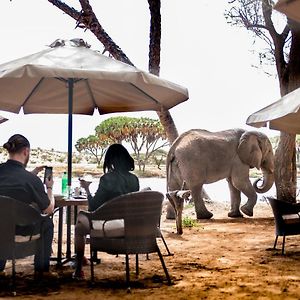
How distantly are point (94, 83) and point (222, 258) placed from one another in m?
2.36

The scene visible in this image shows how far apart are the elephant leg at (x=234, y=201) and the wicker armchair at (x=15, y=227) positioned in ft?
21.8

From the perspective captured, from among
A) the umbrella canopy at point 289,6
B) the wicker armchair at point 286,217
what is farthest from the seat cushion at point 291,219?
the umbrella canopy at point 289,6

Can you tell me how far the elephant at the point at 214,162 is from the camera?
33.6ft

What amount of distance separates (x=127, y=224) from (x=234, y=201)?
6644 millimetres

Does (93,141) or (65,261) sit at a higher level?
(93,141)

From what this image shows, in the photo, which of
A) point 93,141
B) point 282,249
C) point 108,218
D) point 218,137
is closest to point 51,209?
point 108,218

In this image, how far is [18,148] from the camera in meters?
4.37

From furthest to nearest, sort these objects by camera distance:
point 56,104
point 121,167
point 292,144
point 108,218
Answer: point 292,144 < point 56,104 < point 121,167 < point 108,218

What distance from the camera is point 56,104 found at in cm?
669

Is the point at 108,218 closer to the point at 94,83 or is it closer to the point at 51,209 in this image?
the point at 51,209

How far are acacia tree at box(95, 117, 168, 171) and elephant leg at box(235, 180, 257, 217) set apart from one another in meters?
13.5

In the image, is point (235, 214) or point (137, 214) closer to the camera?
point (137, 214)

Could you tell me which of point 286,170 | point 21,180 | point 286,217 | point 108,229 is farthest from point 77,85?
point 286,170

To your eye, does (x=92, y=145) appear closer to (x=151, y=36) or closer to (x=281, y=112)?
(x=151, y=36)
